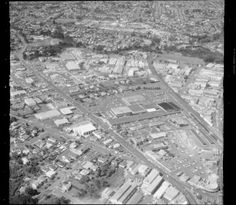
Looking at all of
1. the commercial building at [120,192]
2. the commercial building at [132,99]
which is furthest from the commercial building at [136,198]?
the commercial building at [132,99]

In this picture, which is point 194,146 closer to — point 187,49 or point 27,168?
point 27,168

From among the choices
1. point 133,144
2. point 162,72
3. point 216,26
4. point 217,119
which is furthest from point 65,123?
point 216,26

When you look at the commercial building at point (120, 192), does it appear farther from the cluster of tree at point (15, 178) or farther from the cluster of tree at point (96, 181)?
the cluster of tree at point (15, 178)

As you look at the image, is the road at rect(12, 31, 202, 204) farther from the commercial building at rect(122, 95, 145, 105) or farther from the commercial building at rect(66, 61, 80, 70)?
the commercial building at rect(122, 95, 145, 105)

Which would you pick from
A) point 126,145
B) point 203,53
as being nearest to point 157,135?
point 126,145

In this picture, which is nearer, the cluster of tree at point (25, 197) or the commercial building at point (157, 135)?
the cluster of tree at point (25, 197)

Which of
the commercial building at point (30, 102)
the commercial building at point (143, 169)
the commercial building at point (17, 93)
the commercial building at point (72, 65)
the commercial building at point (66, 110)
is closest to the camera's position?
the commercial building at point (143, 169)
